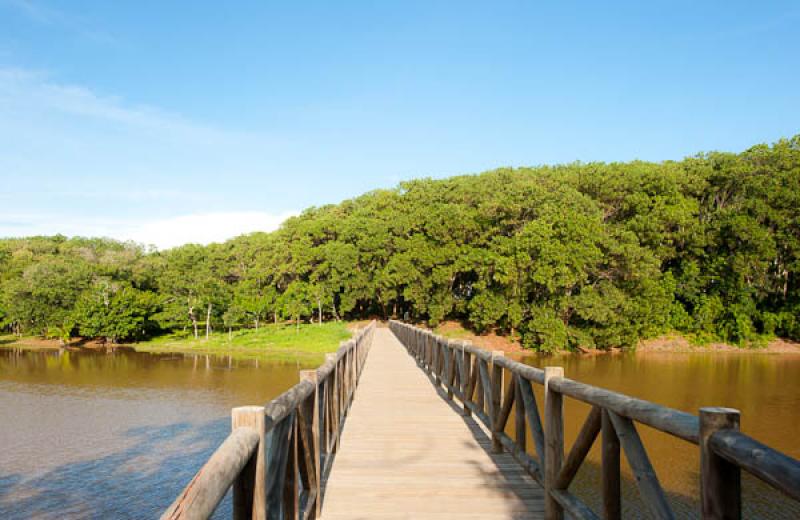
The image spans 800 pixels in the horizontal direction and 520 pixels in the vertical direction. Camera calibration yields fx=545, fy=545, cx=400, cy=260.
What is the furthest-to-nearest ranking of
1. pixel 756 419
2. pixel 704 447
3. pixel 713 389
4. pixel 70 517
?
1. pixel 713 389
2. pixel 756 419
3. pixel 70 517
4. pixel 704 447

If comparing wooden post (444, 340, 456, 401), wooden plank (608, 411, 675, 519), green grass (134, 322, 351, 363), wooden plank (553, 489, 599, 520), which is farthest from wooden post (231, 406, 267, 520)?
green grass (134, 322, 351, 363)

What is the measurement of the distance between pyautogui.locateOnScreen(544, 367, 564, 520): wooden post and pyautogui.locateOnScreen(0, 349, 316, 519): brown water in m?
7.24

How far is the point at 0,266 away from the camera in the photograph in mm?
46531

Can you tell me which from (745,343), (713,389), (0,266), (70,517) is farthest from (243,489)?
(0,266)

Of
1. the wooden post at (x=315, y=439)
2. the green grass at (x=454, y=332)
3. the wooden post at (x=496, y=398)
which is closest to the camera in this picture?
the wooden post at (x=315, y=439)

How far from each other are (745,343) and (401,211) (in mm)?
24634

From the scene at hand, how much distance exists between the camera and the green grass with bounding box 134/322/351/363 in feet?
100

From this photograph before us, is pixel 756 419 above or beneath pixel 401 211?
beneath

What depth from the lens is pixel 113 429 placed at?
1470 centimetres

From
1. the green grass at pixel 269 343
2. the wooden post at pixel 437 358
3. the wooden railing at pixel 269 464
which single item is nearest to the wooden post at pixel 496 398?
the wooden railing at pixel 269 464

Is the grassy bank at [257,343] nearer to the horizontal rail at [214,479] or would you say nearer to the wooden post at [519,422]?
the wooden post at [519,422]

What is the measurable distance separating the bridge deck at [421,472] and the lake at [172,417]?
3.61 meters

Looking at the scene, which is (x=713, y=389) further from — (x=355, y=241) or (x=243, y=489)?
(x=355, y=241)

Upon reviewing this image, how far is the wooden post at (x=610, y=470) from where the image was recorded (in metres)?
2.58
